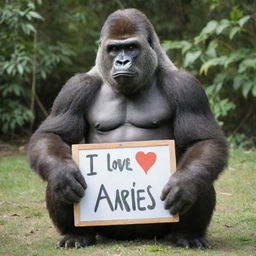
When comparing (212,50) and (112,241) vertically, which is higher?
(212,50)

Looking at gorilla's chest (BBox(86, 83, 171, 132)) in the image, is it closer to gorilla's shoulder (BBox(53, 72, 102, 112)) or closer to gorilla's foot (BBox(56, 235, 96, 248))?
gorilla's shoulder (BBox(53, 72, 102, 112))

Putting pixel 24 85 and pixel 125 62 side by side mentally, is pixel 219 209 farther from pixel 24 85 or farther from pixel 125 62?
pixel 24 85

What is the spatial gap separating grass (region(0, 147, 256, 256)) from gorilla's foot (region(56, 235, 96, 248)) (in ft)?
0.23

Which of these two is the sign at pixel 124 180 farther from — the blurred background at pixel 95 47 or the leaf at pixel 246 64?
the leaf at pixel 246 64

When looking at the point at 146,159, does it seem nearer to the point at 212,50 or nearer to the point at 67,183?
the point at 67,183

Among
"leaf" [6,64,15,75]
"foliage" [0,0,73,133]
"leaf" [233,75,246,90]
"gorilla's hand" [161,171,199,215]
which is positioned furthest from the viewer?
"foliage" [0,0,73,133]

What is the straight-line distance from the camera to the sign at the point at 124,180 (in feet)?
16.2

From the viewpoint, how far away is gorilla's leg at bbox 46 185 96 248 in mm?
5051

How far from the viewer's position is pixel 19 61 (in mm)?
10609

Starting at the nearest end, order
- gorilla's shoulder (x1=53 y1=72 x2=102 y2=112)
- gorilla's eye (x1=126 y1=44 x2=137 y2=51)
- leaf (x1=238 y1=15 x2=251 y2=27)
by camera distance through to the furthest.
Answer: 1. gorilla's eye (x1=126 y1=44 x2=137 y2=51)
2. gorilla's shoulder (x1=53 y1=72 x2=102 y2=112)
3. leaf (x1=238 y1=15 x2=251 y2=27)

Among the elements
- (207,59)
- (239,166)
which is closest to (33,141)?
(239,166)

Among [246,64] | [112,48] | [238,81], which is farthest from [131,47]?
[238,81]

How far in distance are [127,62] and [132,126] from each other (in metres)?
0.52

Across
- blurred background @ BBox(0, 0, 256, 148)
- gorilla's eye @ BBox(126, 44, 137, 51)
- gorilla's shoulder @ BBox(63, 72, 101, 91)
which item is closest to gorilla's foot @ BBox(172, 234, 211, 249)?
gorilla's shoulder @ BBox(63, 72, 101, 91)
